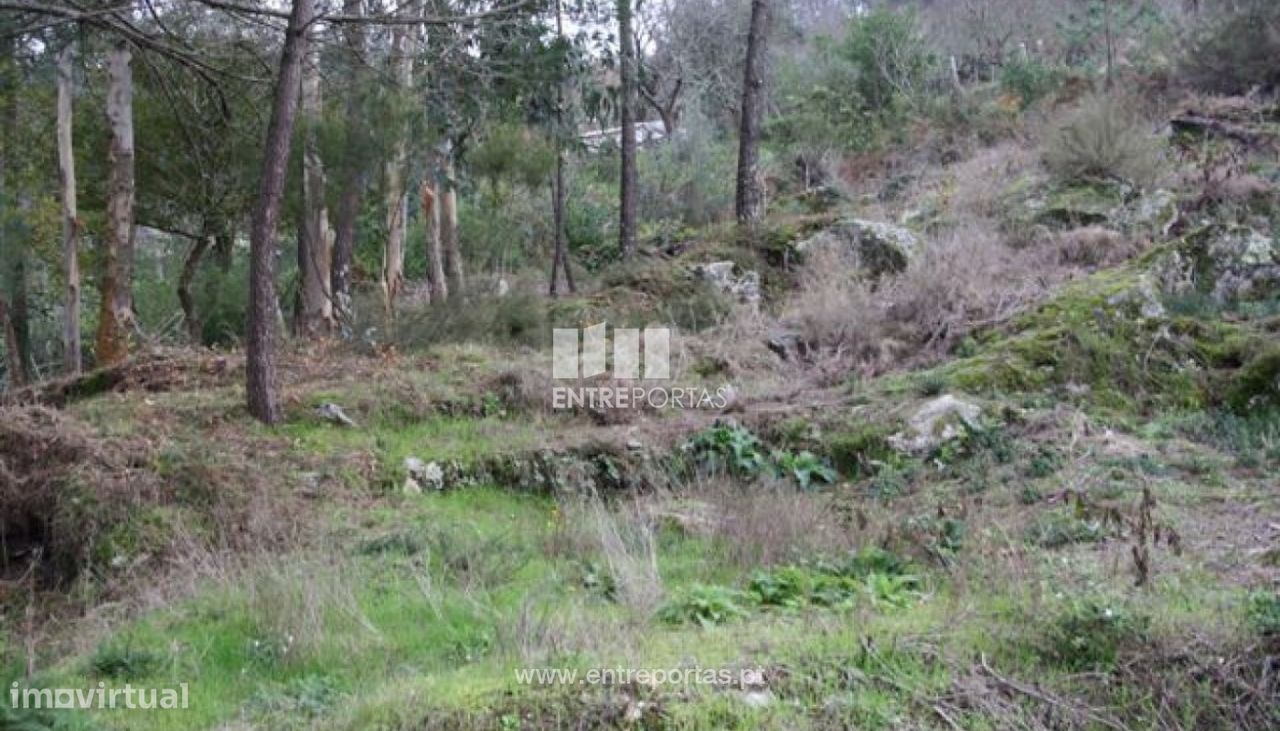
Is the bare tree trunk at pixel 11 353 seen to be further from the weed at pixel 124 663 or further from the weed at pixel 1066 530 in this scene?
the weed at pixel 1066 530

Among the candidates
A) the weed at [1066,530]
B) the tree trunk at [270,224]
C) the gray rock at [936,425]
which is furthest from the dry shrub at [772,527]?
the tree trunk at [270,224]

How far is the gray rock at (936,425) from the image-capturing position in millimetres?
8273

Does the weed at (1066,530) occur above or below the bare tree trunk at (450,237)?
below

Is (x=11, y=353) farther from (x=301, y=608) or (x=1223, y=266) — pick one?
(x=1223, y=266)

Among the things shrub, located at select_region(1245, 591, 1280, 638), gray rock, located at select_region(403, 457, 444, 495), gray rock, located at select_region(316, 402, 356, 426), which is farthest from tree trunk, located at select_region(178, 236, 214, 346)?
shrub, located at select_region(1245, 591, 1280, 638)

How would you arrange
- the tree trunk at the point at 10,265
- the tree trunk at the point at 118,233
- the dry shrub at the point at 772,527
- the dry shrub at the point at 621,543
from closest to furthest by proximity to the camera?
1. the dry shrub at the point at 621,543
2. the dry shrub at the point at 772,527
3. the tree trunk at the point at 118,233
4. the tree trunk at the point at 10,265

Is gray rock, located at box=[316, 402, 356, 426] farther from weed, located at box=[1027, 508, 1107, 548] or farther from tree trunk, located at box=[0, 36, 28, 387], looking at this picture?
tree trunk, located at box=[0, 36, 28, 387]

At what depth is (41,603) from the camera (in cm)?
670

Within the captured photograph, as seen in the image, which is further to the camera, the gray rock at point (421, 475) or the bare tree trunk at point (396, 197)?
the bare tree trunk at point (396, 197)

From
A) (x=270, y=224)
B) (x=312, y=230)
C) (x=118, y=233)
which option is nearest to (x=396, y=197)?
(x=312, y=230)

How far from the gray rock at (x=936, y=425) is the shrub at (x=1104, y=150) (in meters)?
7.39

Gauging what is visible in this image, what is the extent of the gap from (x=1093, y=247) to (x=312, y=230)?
30.5 feet

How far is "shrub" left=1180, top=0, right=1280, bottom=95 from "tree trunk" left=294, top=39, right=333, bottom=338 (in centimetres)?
1434

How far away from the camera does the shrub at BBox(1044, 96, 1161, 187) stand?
47.0 ft
